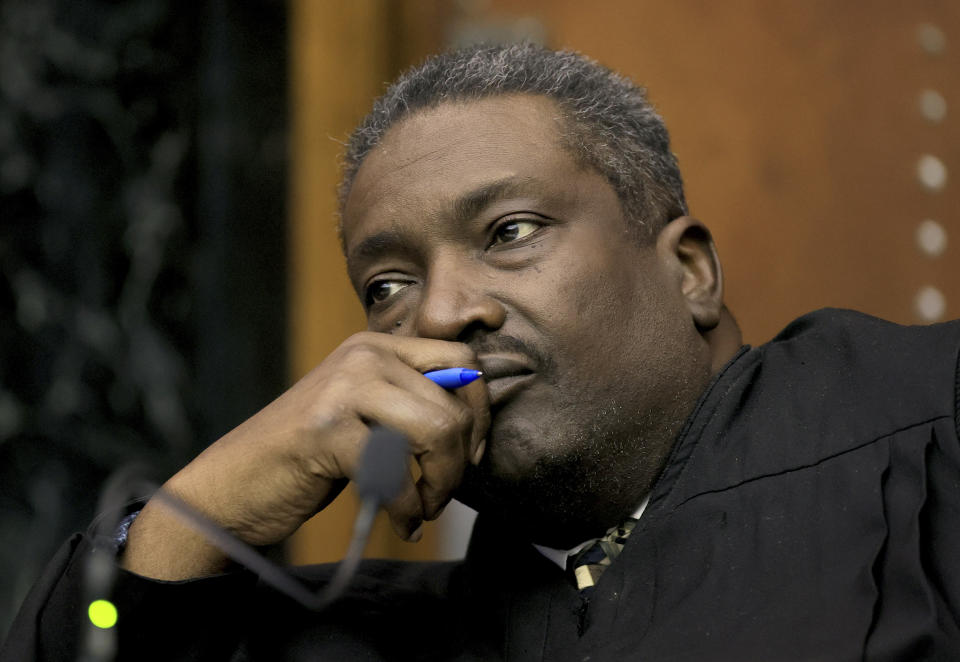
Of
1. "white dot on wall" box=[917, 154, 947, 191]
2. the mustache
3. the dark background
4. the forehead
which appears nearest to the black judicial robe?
the mustache

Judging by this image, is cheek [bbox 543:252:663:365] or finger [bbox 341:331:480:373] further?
cheek [bbox 543:252:663:365]

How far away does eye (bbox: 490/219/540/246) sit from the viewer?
5.73ft

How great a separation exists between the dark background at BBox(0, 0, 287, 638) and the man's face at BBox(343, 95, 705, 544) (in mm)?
1211

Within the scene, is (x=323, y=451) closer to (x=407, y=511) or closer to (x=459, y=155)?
(x=407, y=511)

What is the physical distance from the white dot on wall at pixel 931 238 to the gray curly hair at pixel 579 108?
0.88 metres

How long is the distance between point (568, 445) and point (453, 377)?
8.8 inches

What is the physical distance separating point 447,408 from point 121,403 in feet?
5.70

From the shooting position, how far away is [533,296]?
167 cm

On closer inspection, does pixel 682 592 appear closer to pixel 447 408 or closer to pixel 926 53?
pixel 447 408

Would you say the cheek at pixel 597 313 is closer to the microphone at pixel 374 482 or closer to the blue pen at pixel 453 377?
the blue pen at pixel 453 377

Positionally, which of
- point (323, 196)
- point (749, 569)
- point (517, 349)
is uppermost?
point (323, 196)

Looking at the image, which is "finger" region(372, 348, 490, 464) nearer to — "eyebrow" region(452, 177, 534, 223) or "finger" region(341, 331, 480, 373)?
"finger" region(341, 331, 480, 373)

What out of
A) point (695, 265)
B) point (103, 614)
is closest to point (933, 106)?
point (695, 265)

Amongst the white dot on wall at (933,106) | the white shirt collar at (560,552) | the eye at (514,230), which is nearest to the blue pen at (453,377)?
the eye at (514,230)
